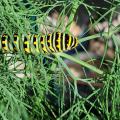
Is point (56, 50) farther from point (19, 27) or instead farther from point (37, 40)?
point (19, 27)

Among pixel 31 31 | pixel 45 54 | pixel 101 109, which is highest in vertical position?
pixel 31 31

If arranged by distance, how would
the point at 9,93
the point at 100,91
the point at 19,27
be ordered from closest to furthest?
the point at 19,27 → the point at 9,93 → the point at 100,91

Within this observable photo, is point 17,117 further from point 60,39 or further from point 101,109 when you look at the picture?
point 101,109

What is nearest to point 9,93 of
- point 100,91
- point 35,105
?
point 35,105

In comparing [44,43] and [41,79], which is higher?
[44,43]

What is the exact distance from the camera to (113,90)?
1.59 m

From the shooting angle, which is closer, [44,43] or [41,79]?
[44,43]

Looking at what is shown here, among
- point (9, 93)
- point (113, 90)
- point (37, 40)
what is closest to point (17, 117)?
point (9, 93)

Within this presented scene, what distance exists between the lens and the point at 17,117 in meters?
1.26

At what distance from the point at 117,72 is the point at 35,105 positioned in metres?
0.37

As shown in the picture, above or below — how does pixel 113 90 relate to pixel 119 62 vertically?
below

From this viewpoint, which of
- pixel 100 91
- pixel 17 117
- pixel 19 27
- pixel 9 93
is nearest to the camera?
pixel 17 117

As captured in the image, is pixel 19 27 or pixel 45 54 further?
pixel 45 54

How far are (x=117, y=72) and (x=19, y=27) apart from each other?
17.7 inches
